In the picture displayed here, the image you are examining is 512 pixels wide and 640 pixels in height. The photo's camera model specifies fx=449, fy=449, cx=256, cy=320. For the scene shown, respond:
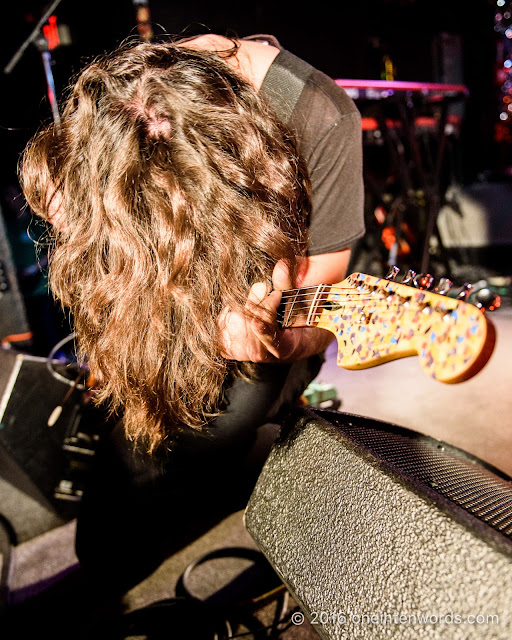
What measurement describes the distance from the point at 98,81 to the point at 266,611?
5.25 ft

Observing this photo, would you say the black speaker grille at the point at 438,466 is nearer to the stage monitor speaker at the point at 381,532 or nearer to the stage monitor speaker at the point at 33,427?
the stage monitor speaker at the point at 381,532

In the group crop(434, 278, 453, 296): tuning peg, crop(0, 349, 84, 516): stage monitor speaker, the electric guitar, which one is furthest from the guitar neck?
crop(0, 349, 84, 516): stage monitor speaker

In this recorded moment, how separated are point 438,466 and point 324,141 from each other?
0.85 meters

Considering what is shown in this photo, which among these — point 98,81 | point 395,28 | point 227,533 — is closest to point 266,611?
point 227,533

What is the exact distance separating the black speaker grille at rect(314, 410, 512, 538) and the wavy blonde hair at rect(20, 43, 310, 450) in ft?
1.20

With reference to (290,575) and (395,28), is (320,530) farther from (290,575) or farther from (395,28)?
(395,28)

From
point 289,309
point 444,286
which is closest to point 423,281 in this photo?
point 444,286

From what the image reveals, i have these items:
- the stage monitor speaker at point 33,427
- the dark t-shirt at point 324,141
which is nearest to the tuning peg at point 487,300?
the dark t-shirt at point 324,141

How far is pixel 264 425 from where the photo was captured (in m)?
1.41

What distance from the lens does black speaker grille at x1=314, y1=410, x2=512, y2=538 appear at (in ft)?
2.41

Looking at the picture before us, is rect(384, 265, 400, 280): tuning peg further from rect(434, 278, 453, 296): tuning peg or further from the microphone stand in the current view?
the microphone stand

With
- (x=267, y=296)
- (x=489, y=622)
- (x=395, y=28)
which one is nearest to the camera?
(x=489, y=622)

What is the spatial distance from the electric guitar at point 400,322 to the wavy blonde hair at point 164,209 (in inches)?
5.8

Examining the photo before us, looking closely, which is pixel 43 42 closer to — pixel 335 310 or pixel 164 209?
pixel 164 209
